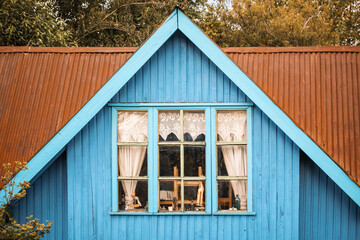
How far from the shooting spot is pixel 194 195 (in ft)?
24.0

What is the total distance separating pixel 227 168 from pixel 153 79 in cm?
190

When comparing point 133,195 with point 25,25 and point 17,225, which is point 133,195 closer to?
point 17,225

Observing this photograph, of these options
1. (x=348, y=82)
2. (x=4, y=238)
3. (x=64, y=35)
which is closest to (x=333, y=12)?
(x=64, y=35)

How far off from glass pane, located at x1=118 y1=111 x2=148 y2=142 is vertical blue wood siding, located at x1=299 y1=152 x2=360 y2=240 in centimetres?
274

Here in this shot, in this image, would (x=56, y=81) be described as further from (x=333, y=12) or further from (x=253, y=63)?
(x=333, y=12)

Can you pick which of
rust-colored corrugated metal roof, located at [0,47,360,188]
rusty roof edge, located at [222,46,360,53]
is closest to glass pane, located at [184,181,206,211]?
rust-colored corrugated metal roof, located at [0,47,360,188]

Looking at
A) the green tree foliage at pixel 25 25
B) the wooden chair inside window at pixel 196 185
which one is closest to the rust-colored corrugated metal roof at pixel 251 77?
the wooden chair inside window at pixel 196 185

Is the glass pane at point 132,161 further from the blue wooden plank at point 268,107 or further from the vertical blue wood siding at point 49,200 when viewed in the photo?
the blue wooden plank at point 268,107

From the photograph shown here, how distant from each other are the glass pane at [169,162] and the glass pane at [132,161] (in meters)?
0.28

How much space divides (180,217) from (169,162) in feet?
3.00

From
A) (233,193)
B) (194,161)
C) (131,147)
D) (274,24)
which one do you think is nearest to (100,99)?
(131,147)

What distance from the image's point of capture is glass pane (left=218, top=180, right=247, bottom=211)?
727cm

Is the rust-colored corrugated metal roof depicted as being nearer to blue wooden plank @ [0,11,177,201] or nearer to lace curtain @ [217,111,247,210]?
blue wooden plank @ [0,11,177,201]

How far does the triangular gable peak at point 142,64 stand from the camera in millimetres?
6617
